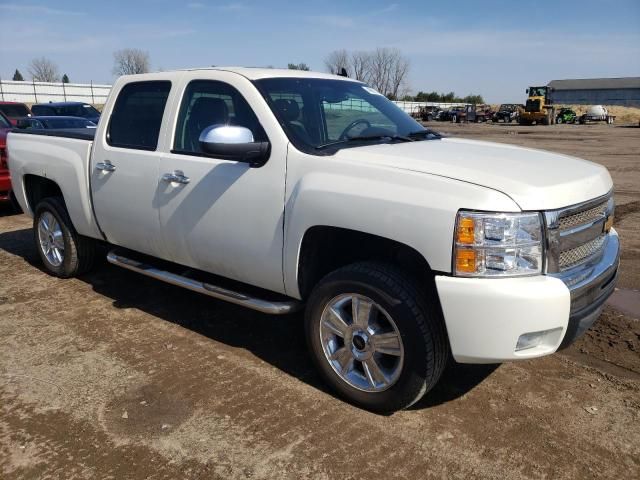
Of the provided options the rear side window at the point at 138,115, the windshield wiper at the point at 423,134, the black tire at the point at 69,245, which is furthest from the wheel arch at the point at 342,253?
the black tire at the point at 69,245

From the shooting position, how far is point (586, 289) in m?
2.86

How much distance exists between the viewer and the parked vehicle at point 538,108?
45.6 metres

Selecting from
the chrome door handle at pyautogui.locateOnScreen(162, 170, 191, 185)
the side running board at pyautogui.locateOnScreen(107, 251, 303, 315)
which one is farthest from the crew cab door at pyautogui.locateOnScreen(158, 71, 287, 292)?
the side running board at pyautogui.locateOnScreen(107, 251, 303, 315)

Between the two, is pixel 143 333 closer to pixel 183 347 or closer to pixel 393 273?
pixel 183 347

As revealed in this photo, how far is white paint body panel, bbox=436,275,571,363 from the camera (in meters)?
2.61

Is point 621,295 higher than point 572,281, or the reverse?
point 572,281

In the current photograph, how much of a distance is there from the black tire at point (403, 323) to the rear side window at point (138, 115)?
2005mm

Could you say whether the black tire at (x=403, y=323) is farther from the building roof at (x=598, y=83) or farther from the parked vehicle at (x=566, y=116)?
the building roof at (x=598, y=83)

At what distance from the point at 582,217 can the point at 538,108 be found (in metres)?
46.8

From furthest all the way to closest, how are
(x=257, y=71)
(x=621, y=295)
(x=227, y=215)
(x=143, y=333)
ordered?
(x=621, y=295)
(x=143, y=333)
(x=257, y=71)
(x=227, y=215)

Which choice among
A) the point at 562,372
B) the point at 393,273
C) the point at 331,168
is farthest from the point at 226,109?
the point at 562,372

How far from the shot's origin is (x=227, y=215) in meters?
3.60

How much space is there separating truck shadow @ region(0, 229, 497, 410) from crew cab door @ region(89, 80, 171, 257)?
0.63m

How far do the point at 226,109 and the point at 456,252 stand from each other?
198 centimetres
